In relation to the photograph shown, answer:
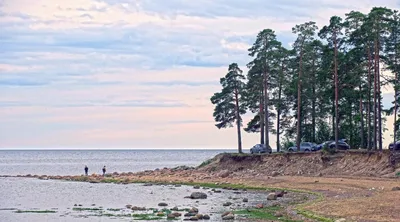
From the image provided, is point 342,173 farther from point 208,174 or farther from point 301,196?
point 208,174

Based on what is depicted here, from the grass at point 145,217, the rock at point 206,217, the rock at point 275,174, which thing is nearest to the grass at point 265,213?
the rock at point 206,217

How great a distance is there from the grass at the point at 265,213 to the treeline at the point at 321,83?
79.6 ft

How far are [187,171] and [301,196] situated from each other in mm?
35225

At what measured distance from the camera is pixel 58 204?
55.3 m

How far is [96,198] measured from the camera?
59.8 metres

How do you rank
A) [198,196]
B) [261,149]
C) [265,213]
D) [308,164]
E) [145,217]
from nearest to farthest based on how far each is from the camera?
1. [265,213]
2. [145,217]
3. [198,196]
4. [308,164]
5. [261,149]

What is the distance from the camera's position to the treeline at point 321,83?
65.6 metres

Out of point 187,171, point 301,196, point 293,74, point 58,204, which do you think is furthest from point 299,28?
point 58,204

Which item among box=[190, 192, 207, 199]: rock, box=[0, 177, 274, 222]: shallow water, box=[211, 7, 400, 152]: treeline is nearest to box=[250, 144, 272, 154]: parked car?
box=[211, 7, 400, 152]: treeline

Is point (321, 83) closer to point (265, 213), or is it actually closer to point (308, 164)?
point (308, 164)

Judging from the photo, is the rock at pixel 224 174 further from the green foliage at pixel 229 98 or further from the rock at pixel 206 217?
the rock at pixel 206 217

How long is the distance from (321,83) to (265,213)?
3877 centimetres

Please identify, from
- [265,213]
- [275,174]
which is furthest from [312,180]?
[265,213]

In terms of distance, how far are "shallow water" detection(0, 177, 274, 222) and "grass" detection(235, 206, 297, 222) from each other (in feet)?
6.38
